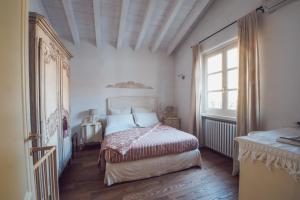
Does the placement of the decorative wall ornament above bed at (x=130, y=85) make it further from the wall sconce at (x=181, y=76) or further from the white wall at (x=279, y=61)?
the white wall at (x=279, y=61)

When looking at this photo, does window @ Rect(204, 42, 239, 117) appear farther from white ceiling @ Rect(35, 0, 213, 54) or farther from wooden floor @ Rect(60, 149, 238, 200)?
wooden floor @ Rect(60, 149, 238, 200)

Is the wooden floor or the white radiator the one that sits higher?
the white radiator

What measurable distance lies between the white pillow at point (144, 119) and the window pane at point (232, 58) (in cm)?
191

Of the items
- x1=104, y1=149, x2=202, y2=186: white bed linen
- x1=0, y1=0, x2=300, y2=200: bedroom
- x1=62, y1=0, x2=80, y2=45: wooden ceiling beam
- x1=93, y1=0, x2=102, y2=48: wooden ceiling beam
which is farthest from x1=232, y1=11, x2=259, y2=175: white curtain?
x1=62, y1=0, x2=80, y2=45: wooden ceiling beam

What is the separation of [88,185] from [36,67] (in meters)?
1.55

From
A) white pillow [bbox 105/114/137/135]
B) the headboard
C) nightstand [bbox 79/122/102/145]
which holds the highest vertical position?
the headboard

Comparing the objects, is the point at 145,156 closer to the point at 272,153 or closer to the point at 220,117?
the point at 272,153

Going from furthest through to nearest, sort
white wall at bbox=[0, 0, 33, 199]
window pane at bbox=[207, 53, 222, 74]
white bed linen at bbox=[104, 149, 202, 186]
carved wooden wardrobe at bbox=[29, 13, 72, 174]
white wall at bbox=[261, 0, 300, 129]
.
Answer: window pane at bbox=[207, 53, 222, 74]
white bed linen at bbox=[104, 149, 202, 186]
white wall at bbox=[261, 0, 300, 129]
carved wooden wardrobe at bbox=[29, 13, 72, 174]
white wall at bbox=[0, 0, 33, 199]


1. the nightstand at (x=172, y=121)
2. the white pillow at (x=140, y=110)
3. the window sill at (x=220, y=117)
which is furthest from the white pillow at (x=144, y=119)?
the window sill at (x=220, y=117)

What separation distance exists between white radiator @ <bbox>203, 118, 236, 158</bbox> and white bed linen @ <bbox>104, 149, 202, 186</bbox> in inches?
23.8

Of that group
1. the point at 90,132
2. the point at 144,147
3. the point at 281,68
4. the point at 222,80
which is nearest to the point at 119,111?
the point at 90,132

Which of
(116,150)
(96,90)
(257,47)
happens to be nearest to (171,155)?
(116,150)

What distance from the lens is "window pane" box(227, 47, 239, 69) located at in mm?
2522

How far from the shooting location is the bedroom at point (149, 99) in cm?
88
